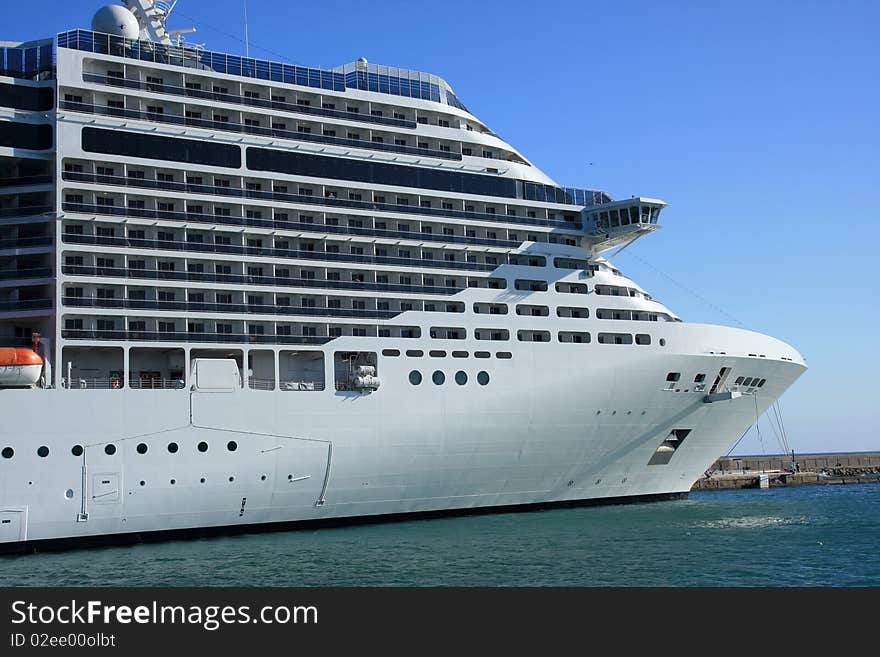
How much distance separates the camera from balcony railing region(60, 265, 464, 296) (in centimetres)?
2730

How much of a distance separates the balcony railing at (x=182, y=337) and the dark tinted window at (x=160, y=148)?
559 cm

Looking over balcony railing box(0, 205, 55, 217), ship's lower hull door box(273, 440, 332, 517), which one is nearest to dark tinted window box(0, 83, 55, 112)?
balcony railing box(0, 205, 55, 217)

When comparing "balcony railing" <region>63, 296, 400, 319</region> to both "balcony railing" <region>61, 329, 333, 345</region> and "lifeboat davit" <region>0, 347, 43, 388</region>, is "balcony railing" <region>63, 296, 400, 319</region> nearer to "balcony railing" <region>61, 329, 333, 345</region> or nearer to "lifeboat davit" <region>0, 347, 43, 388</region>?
"balcony railing" <region>61, 329, 333, 345</region>

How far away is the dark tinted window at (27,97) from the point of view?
27.8m

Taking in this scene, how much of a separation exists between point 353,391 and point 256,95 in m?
10.8

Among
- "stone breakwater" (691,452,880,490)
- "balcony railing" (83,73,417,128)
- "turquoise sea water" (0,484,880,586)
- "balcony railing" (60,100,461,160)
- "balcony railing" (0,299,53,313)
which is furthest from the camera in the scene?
"stone breakwater" (691,452,880,490)

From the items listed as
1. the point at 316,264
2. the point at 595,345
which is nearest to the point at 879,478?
the point at 595,345

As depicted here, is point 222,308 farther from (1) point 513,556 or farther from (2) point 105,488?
(1) point 513,556

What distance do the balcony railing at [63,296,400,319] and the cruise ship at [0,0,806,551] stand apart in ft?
0.22

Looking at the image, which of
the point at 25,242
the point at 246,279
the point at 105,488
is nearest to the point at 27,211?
the point at 25,242

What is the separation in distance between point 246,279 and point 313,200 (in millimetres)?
3729

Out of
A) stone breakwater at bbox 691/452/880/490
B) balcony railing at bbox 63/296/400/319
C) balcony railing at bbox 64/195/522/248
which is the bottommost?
stone breakwater at bbox 691/452/880/490

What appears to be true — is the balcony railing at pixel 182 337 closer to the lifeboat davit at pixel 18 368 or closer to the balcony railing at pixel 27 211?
the lifeboat davit at pixel 18 368
